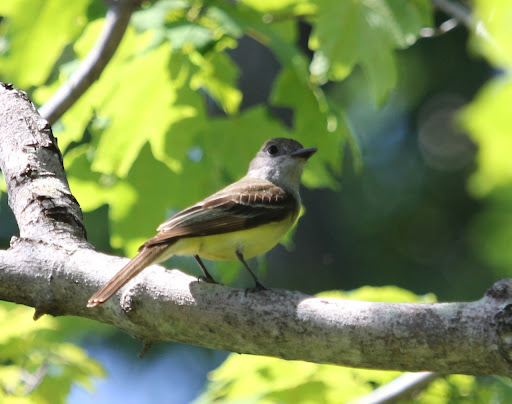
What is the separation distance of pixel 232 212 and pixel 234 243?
20cm

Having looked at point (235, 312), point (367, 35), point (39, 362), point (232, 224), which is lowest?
point (39, 362)

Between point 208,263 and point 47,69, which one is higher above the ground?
point 47,69

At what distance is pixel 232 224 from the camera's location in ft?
14.8

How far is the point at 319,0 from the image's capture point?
453 cm

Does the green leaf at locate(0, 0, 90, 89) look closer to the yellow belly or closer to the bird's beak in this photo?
the yellow belly

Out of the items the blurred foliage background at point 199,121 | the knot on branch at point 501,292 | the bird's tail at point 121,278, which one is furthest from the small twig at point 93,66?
the knot on branch at point 501,292

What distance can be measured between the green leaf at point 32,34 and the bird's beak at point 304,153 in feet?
5.57

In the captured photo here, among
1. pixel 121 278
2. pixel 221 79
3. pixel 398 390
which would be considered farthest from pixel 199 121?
pixel 398 390

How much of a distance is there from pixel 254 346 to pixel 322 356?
291mm

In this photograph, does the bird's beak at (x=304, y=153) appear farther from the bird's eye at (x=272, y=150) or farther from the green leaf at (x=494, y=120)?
the green leaf at (x=494, y=120)

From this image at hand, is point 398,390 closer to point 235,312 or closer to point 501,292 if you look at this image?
point 235,312

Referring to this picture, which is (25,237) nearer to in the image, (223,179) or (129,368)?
(223,179)

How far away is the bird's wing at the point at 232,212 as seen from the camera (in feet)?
14.0

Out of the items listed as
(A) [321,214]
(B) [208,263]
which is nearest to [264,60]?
(A) [321,214]
